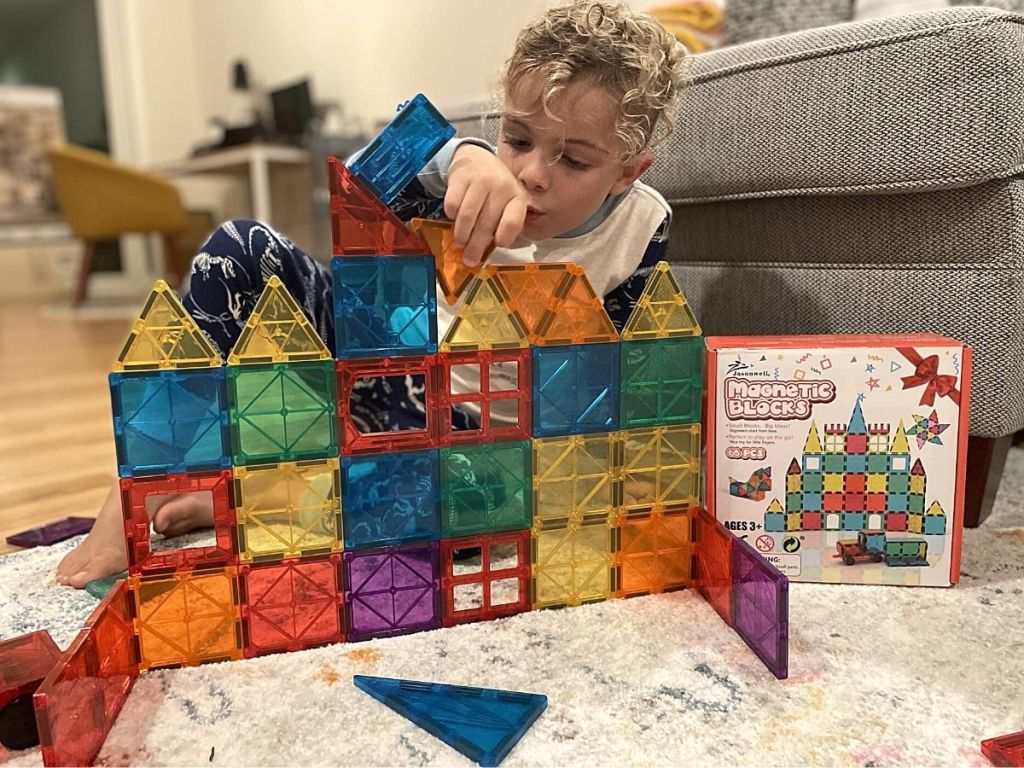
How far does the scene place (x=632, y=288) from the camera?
Result: 88 cm

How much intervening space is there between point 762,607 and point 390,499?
28cm

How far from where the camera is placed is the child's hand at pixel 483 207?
627 mm

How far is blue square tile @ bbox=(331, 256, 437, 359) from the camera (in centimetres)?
59

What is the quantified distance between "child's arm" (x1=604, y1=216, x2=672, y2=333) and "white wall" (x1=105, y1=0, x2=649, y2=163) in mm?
583

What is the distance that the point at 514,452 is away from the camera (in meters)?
A: 0.65

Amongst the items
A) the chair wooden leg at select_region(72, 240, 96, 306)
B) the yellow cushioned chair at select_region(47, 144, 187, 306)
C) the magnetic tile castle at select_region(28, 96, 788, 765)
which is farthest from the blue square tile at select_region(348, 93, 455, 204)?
the chair wooden leg at select_region(72, 240, 96, 306)

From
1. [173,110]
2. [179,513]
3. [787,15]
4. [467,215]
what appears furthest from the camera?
[173,110]

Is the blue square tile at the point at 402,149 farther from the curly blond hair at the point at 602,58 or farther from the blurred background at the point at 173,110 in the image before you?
the blurred background at the point at 173,110

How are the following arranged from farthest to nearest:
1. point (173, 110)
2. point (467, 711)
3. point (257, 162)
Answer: point (173, 110) → point (257, 162) → point (467, 711)

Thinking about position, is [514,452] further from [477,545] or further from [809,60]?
[809,60]

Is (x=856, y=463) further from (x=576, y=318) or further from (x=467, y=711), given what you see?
(x=467, y=711)

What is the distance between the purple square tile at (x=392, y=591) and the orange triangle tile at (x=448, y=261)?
20 cm

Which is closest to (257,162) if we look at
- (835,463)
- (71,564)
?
(71,564)

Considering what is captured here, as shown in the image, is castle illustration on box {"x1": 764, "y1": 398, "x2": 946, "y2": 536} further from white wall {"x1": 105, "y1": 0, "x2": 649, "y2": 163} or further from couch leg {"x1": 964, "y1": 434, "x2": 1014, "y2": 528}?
white wall {"x1": 105, "y1": 0, "x2": 649, "y2": 163}
